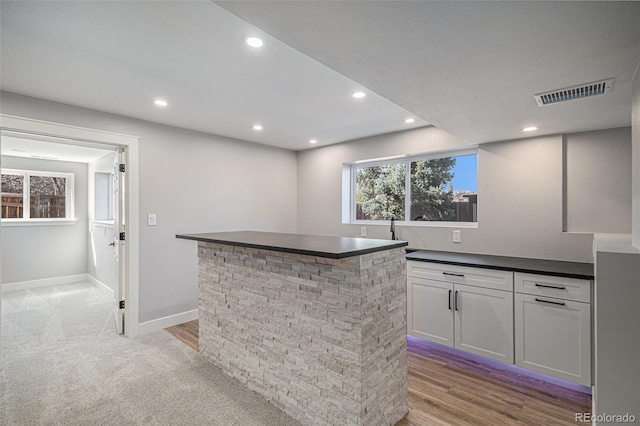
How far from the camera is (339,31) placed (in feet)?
4.27

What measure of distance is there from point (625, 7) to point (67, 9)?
2441 millimetres

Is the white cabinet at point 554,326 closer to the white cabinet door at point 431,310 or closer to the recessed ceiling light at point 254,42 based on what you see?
the white cabinet door at point 431,310

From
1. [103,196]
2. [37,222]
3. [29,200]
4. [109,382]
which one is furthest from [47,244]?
[109,382]

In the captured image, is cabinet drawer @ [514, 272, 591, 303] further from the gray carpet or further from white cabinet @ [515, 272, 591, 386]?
the gray carpet

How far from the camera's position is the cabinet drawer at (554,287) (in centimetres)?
226

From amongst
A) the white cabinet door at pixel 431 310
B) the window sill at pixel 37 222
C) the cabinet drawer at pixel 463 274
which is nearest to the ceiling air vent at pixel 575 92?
the cabinet drawer at pixel 463 274

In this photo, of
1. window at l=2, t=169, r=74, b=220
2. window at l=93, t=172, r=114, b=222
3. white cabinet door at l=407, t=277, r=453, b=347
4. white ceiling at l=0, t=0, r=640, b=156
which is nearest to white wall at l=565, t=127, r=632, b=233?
white ceiling at l=0, t=0, r=640, b=156

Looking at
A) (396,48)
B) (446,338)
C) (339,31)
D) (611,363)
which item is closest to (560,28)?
(396,48)

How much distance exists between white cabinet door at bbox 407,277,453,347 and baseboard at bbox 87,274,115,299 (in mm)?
4472

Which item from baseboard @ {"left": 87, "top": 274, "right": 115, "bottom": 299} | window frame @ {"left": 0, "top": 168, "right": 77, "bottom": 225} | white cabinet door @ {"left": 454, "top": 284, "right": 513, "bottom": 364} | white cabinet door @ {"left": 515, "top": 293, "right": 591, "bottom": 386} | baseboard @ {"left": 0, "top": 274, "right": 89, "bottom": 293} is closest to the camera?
white cabinet door @ {"left": 515, "top": 293, "right": 591, "bottom": 386}

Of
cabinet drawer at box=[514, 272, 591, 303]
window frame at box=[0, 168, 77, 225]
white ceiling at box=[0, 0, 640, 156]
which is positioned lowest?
cabinet drawer at box=[514, 272, 591, 303]

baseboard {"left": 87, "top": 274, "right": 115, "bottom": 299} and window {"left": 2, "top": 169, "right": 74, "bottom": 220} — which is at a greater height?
window {"left": 2, "top": 169, "right": 74, "bottom": 220}

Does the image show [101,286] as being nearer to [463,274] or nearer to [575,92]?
[463,274]

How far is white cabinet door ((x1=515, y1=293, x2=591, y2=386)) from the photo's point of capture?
2250 millimetres
